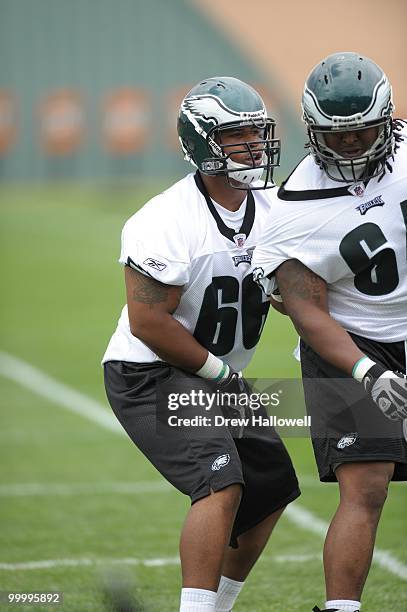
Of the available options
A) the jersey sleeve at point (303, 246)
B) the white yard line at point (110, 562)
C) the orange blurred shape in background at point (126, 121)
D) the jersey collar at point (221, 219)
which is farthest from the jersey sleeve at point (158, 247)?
the orange blurred shape in background at point (126, 121)

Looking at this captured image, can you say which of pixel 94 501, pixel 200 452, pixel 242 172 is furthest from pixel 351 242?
pixel 94 501

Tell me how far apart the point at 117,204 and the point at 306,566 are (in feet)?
63.4

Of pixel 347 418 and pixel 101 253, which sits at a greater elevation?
pixel 347 418

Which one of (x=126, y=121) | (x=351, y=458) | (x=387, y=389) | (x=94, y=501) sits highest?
(x=387, y=389)

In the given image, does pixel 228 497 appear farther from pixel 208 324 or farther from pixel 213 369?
pixel 208 324

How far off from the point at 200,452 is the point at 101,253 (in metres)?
→ 15.4

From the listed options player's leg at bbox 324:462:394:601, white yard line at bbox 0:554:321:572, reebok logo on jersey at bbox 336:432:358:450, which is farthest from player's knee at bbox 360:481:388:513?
white yard line at bbox 0:554:321:572

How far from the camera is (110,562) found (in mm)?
5672

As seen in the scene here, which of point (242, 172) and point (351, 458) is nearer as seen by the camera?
point (351, 458)

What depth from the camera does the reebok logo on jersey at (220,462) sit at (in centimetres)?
409

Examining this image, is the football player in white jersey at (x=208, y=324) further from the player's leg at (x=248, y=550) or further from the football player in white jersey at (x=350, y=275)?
the football player in white jersey at (x=350, y=275)

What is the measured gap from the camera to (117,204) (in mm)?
24516

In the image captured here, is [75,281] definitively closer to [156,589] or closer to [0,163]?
[156,589]

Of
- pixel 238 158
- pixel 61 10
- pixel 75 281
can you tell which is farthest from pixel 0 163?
pixel 238 158
